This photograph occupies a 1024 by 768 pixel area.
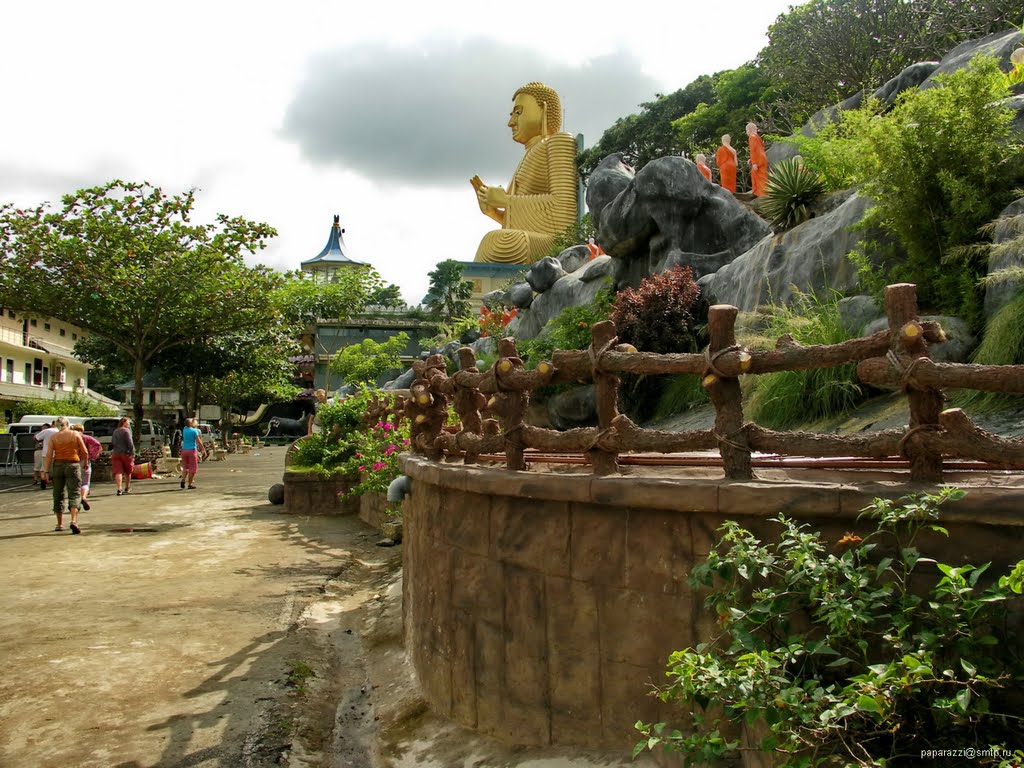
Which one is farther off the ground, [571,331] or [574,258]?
[574,258]

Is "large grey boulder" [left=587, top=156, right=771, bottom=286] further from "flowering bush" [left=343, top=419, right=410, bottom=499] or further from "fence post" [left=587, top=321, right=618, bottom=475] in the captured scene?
"fence post" [left=587, top=321, right=618, bottom=475]

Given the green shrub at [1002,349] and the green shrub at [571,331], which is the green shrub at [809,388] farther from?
the green shrub at [571,331]

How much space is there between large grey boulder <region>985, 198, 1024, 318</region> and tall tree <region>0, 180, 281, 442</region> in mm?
16873

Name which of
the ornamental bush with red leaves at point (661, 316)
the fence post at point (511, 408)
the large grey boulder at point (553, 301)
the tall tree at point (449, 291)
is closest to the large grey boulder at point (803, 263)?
the ornamental bush with red leaves at point (661, 316)

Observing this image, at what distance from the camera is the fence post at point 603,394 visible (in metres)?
3.69

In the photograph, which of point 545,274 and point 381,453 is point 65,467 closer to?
point 381,453

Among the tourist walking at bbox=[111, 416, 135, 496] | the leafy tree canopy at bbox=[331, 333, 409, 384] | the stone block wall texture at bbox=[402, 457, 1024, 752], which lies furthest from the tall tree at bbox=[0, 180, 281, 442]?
the stone block wall texture at bbox=[402, 457, 1024, 752]

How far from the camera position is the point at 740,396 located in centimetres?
322

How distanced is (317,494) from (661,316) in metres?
6.59

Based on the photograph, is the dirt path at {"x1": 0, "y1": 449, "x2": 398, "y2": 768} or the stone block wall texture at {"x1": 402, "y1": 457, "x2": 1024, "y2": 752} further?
the dirt path at {"x1": 0, "y1": 449, "x2": 398, "y2": 768}

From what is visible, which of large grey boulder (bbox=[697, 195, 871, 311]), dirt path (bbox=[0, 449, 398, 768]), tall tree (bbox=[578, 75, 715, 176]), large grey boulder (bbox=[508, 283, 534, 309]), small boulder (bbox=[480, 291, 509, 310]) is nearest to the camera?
dirt path (bbox=[0, 449, 398, 768])

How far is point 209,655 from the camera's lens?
584 cm

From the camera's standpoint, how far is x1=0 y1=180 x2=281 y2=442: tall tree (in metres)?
18.2

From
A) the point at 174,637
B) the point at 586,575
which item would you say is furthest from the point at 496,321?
the point at 586,575
